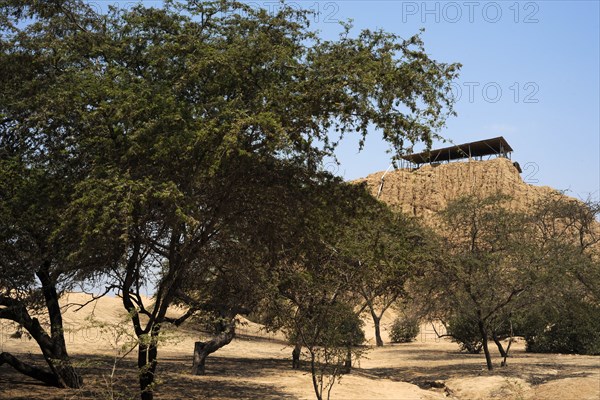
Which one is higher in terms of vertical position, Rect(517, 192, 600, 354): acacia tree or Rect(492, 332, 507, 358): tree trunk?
Rect(517, 192, 600, 354): acacia tree

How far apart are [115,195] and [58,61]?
4.11m

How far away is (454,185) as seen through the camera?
70938mm

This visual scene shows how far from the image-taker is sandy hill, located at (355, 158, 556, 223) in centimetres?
6806

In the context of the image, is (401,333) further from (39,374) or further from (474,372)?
(39,374)

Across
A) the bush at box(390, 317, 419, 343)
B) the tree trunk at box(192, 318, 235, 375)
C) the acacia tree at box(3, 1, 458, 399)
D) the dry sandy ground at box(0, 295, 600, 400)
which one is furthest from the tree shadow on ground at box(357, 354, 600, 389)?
the bush at box(390, 317, 419, 343)

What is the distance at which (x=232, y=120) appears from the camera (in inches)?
485

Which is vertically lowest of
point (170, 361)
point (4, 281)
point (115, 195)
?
point (170, 361)

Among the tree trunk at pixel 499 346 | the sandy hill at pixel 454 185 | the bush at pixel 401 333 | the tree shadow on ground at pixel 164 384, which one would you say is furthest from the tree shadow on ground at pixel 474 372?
the sandy hill at pixel 454 185

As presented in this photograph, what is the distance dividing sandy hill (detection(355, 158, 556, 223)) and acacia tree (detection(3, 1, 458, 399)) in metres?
53.1

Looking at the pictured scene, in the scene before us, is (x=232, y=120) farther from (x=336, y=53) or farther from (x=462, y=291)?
(x=462, y=291)

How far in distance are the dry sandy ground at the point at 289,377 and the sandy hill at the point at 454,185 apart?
38393 millimetres

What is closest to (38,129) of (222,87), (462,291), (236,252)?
(222,87)

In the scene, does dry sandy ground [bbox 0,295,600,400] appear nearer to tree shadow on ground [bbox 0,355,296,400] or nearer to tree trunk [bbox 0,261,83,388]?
tree shadow on ground [bbox 0,355,296,400]

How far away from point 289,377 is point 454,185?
5315 centimetres
